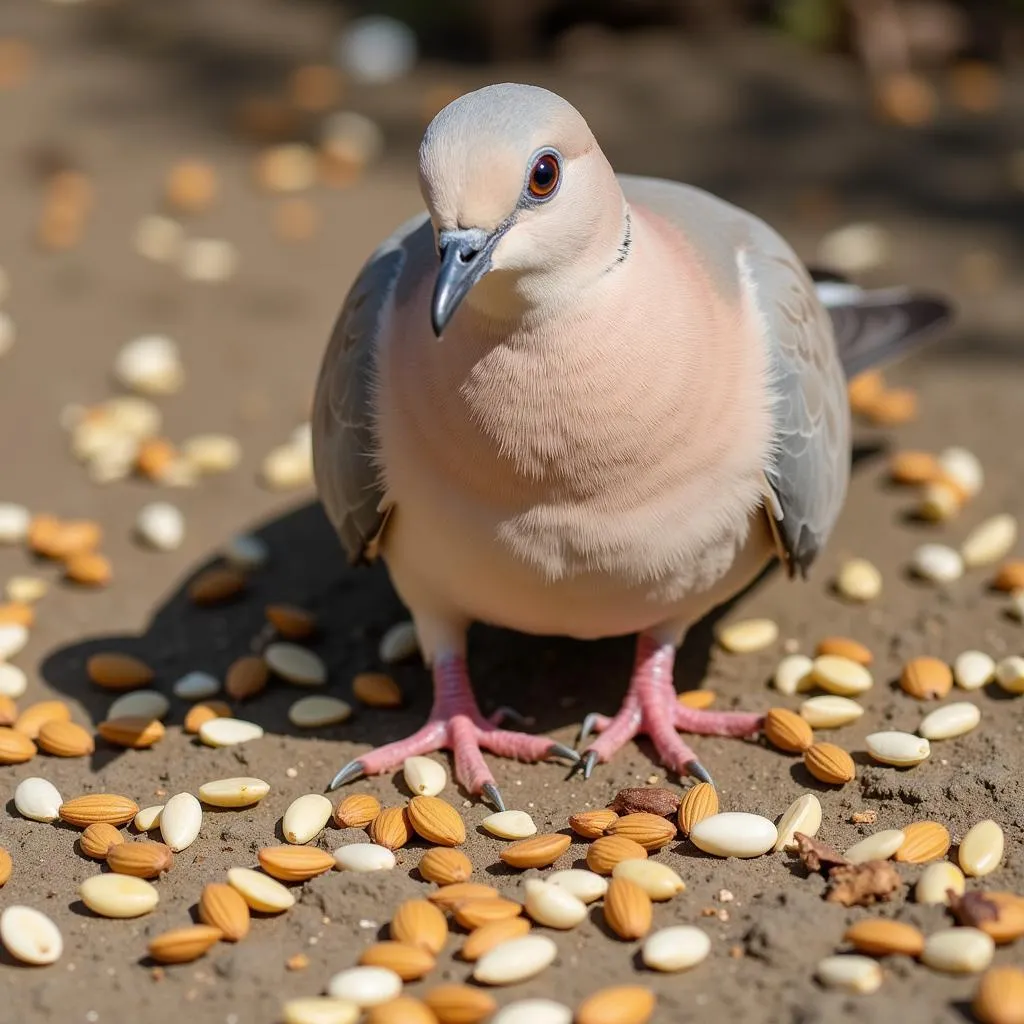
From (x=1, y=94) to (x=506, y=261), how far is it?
17.9ft

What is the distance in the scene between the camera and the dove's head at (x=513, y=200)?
296 centimetres

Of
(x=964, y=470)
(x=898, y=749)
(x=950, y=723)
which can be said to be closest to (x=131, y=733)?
(x=898, y=749)

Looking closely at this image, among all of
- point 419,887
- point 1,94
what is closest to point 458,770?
point 419,887

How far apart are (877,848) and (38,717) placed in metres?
2.17

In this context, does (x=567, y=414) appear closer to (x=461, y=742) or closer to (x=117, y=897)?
(x=461, y=742)

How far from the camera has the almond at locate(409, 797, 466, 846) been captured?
3.50m

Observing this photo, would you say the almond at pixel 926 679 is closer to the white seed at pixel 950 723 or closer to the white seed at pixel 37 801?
the white seed at pixel 950 723

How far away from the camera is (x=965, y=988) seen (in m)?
2.87

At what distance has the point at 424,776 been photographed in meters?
3.77

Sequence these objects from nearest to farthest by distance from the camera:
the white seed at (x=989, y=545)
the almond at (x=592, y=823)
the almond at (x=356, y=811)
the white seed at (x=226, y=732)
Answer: the almond at (x=592, y=823) < the almond at (x=356, y=811) < the white seed at (x=226, y=732) < the white seed at (x=989, y=545)

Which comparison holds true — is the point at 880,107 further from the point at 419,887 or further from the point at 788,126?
the point at 419,887

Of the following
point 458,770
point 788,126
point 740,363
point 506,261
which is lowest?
point 458,770

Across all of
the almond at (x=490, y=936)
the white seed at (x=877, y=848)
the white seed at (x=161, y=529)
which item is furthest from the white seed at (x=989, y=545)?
the white seed at (x=161, y=529)

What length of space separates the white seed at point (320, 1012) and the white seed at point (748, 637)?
179 centimetres
